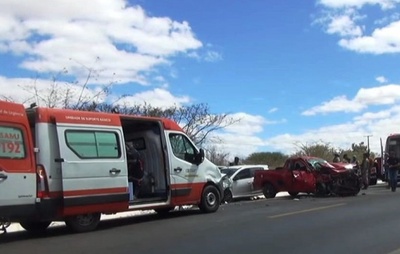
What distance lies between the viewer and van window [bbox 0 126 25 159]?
1073 cm

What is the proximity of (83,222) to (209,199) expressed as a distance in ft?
14.2

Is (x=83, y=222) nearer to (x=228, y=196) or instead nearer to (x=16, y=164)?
(x=16, y=164)

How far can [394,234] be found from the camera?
10.7 meters

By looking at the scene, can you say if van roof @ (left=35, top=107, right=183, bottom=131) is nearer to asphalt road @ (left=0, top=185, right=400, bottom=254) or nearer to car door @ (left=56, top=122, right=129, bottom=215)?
car door @ (left=56, top=122, right=129, bottom=215)

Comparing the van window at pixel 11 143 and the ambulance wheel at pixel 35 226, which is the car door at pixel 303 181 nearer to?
the ambulance wheel at pixel 35 226

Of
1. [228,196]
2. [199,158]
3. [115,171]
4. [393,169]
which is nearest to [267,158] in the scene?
[393,169]

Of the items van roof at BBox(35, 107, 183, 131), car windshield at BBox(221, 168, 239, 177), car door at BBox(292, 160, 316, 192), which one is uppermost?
van roof at BBox(35, 107, 183, 131)

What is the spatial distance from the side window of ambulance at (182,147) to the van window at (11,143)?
4.57m

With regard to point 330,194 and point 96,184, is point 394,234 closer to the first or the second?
point 96,184

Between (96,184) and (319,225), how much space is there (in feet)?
16.1

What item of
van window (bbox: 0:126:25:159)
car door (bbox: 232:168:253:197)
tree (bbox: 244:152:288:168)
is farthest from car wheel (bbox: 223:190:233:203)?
tree (bbox: 244:152:288:168)

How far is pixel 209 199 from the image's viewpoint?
15586mm

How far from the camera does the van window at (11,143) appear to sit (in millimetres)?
10727

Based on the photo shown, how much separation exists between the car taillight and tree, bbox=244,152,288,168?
44016 millimetres
